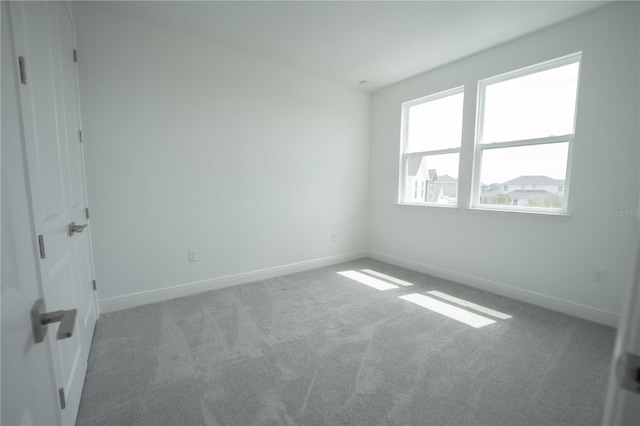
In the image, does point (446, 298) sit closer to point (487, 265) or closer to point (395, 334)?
point (487, 265)

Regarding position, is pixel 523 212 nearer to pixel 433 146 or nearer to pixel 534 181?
pixel 534 181

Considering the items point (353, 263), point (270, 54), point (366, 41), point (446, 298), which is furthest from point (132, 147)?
point (446, 298)

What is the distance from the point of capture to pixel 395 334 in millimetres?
2264

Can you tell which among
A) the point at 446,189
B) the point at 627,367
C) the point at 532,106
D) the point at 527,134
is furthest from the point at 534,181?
the point at 627,367

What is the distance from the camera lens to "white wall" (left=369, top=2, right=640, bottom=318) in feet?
7.51

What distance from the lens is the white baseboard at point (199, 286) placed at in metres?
2.62

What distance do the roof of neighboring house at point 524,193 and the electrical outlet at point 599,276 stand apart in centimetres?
83

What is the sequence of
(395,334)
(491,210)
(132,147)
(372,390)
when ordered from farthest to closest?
1. (491,210)
2. (132,147)
3. (395,334)
4. (372,390)

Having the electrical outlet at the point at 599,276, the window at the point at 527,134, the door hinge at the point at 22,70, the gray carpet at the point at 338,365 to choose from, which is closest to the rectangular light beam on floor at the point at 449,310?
the gray carpet at the point at 338,365

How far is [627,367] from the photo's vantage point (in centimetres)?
40

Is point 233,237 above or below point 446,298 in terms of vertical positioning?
above

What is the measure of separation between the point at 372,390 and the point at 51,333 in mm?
1585

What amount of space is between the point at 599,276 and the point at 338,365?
256cm

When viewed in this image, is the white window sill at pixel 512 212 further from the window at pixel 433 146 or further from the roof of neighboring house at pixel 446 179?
the roof of neighboring house at pixel 446 179
